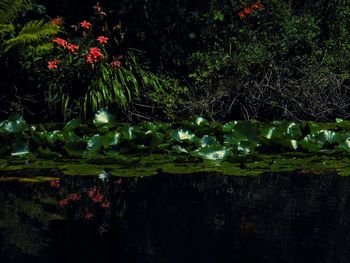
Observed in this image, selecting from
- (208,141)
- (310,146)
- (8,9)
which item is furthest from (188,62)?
(310,146)

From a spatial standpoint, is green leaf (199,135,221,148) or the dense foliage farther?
the dense foliage

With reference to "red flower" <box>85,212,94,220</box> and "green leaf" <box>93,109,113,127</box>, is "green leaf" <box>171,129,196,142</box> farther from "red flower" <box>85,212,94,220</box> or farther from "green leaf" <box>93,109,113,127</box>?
"red flower" <box>85,212,94,220</box>

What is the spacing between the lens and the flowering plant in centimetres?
947

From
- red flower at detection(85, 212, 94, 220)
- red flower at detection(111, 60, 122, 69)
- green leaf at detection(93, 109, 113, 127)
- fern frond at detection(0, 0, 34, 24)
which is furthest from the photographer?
red flower at detection(111, 60, 122, 69)

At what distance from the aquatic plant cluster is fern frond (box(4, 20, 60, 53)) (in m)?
2.15

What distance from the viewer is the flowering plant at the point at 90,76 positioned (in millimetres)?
9469

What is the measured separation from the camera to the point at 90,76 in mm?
9594

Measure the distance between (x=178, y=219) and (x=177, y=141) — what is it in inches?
87.7

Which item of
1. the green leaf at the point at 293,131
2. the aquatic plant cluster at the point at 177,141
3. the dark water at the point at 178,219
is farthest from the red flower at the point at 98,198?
the green leaf at the point at 293,131

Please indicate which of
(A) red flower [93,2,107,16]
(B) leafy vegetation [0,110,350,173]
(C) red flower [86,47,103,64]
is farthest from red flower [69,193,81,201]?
(A) red flower [93,2,107,16]

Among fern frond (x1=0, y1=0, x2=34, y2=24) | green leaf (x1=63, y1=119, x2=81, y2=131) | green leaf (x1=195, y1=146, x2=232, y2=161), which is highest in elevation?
fern frond (x1=0, y1=0, x2=34, y2=24)

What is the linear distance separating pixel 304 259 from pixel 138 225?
1182 millimetres

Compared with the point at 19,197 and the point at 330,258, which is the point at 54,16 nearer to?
the point at 19,197

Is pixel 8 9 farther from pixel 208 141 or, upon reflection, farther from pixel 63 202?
pixel 63 202
